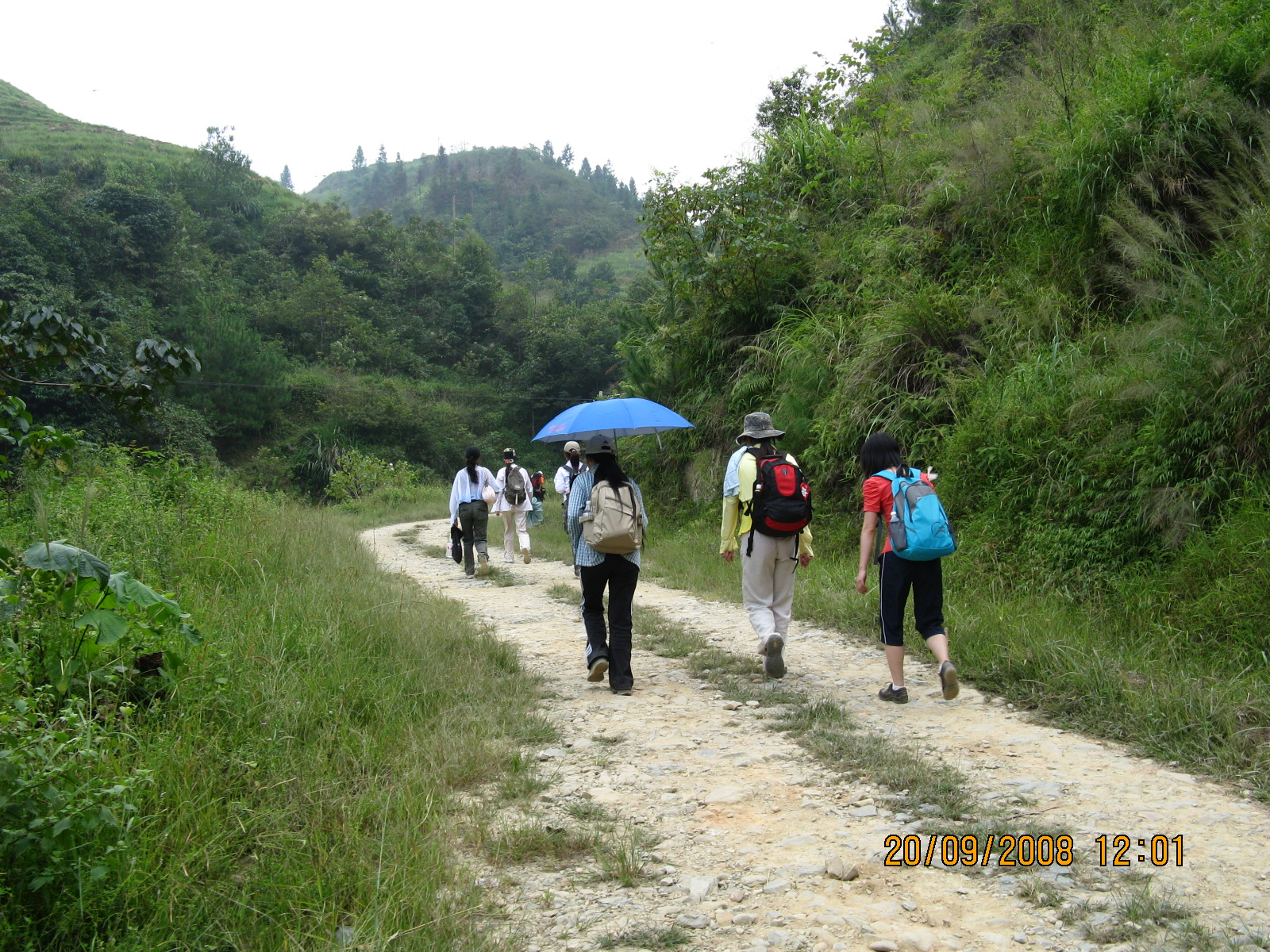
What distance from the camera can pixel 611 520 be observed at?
19.2ft

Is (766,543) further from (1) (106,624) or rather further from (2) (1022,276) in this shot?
(2) (1022,276)

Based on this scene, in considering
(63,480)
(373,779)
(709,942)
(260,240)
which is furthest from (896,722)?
(260,240)

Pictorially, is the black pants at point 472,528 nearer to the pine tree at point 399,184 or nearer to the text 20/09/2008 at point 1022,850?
the text 20/09/2008 at point 1022,850

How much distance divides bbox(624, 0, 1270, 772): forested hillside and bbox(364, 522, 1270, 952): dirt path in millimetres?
661

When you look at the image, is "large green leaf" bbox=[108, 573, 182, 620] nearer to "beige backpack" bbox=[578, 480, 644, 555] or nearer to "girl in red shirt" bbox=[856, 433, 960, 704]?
"beige backpack" bbox=[578, 480, 644, 555]

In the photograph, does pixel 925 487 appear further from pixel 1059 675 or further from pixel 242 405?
pixel 242 405

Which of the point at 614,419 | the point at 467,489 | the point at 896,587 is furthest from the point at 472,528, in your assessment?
the point at 896,587

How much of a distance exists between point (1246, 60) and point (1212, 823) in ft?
27.6

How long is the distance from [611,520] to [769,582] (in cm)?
120

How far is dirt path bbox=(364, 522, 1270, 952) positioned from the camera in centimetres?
286

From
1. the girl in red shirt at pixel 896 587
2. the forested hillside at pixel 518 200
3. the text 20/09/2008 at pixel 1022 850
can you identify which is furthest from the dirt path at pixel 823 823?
the forested hillside at pixel 518 200

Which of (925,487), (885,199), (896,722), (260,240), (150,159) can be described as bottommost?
(896,722)

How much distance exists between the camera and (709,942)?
A: 2.79m

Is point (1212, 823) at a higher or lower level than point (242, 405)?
lower
